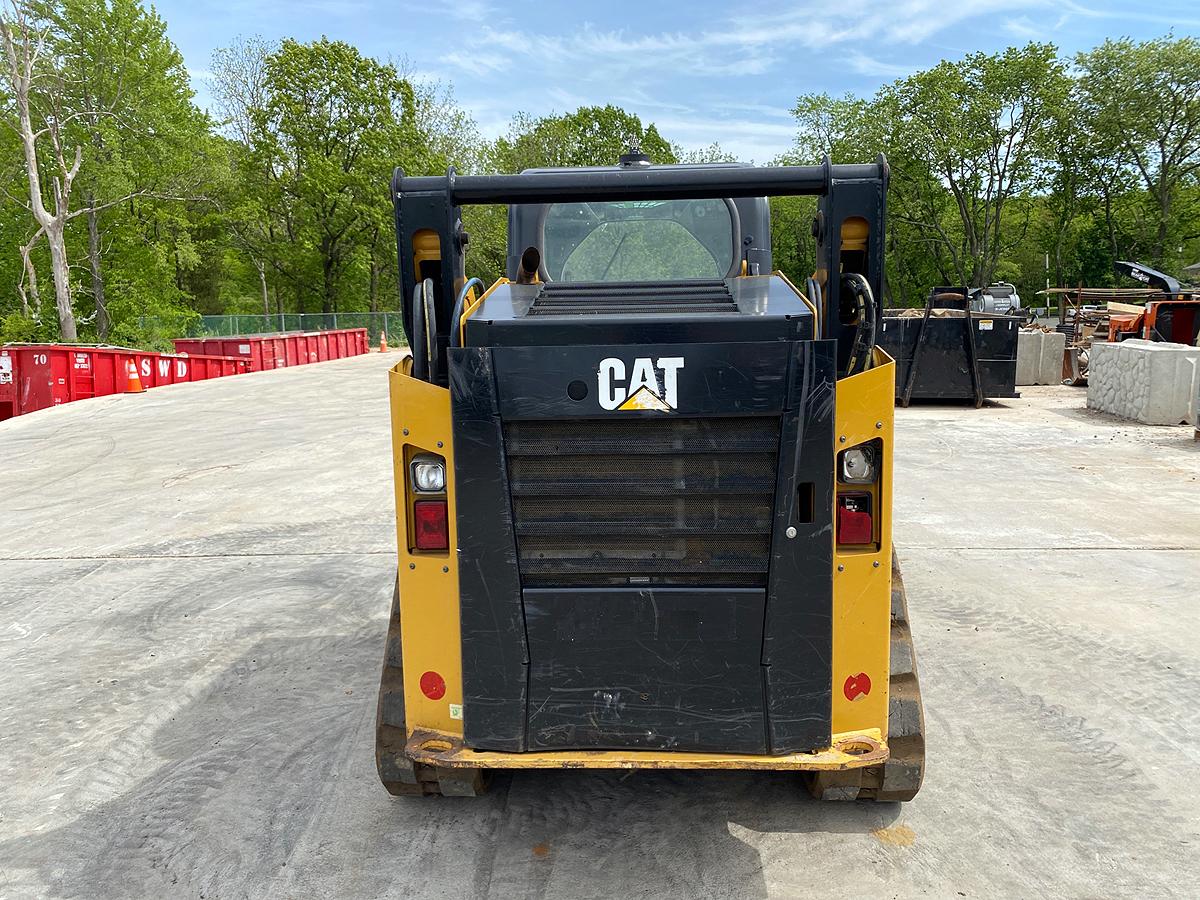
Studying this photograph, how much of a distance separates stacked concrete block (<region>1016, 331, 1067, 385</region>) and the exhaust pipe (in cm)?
1805

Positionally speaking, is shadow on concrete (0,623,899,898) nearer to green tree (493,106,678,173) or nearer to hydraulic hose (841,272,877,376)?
hydraulic hose (841,272,877,376)

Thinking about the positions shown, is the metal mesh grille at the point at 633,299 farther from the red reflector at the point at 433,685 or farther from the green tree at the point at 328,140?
the green tree at the point at 328,140

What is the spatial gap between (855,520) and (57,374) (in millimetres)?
19336

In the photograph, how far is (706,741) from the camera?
9.45ft

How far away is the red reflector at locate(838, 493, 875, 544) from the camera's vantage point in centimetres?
284

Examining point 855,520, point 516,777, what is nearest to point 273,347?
point 516,777

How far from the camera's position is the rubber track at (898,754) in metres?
3.12

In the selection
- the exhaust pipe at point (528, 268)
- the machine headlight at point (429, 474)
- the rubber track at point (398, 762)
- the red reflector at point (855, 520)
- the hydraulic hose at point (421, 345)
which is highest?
the exhaust pipe at point (528, 268)

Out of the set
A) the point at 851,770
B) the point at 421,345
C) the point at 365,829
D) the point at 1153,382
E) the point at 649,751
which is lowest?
the point at 365,829

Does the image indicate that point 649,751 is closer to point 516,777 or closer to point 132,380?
point 516,777

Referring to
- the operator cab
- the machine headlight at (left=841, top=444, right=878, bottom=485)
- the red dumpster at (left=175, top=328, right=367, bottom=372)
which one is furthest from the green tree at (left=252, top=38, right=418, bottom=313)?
the machine headlight at (left=841, top=444, right=878, bottom=485)

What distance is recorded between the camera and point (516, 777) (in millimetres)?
3674

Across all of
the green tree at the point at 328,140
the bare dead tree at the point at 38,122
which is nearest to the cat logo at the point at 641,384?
the bare dead tree at the point at 38,122

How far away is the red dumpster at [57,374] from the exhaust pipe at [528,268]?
684 inches
